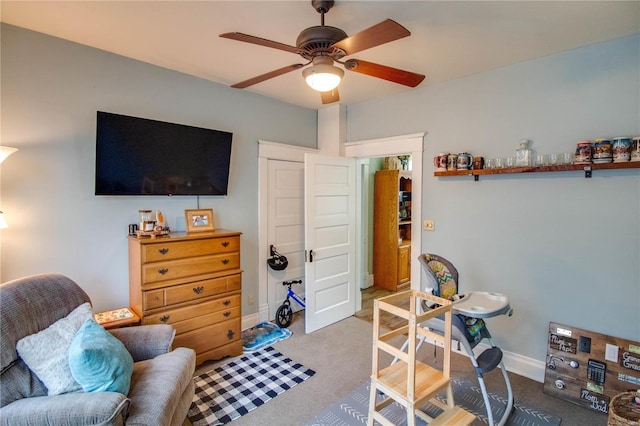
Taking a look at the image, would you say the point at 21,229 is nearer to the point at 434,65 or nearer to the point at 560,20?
the point at 434,65

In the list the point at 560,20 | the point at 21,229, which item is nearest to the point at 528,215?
the point at 560,20

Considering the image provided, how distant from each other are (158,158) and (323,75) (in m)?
1.75

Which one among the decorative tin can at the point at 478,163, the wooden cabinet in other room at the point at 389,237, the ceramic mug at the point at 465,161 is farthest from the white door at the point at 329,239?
the decorative tin can at the point at 478,163

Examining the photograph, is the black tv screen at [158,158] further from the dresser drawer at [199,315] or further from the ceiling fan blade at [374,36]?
the ceiling fan blade at [374,36]

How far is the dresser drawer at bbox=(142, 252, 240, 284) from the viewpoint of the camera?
7.89ft

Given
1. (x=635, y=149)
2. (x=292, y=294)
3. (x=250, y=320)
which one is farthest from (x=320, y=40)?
(x=250, y=320)

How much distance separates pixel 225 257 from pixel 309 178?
4.13 feet

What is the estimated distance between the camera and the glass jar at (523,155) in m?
2.61

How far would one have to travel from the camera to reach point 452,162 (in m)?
3.05

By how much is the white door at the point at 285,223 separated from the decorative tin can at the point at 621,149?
298cm

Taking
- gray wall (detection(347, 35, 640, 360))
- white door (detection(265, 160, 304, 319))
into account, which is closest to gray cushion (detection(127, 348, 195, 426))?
white door (detection(265, 160, 304, 319))

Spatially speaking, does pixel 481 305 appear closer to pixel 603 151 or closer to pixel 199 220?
pixel 603 151

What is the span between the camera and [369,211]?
522cm

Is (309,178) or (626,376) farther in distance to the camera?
A: (309,178)
